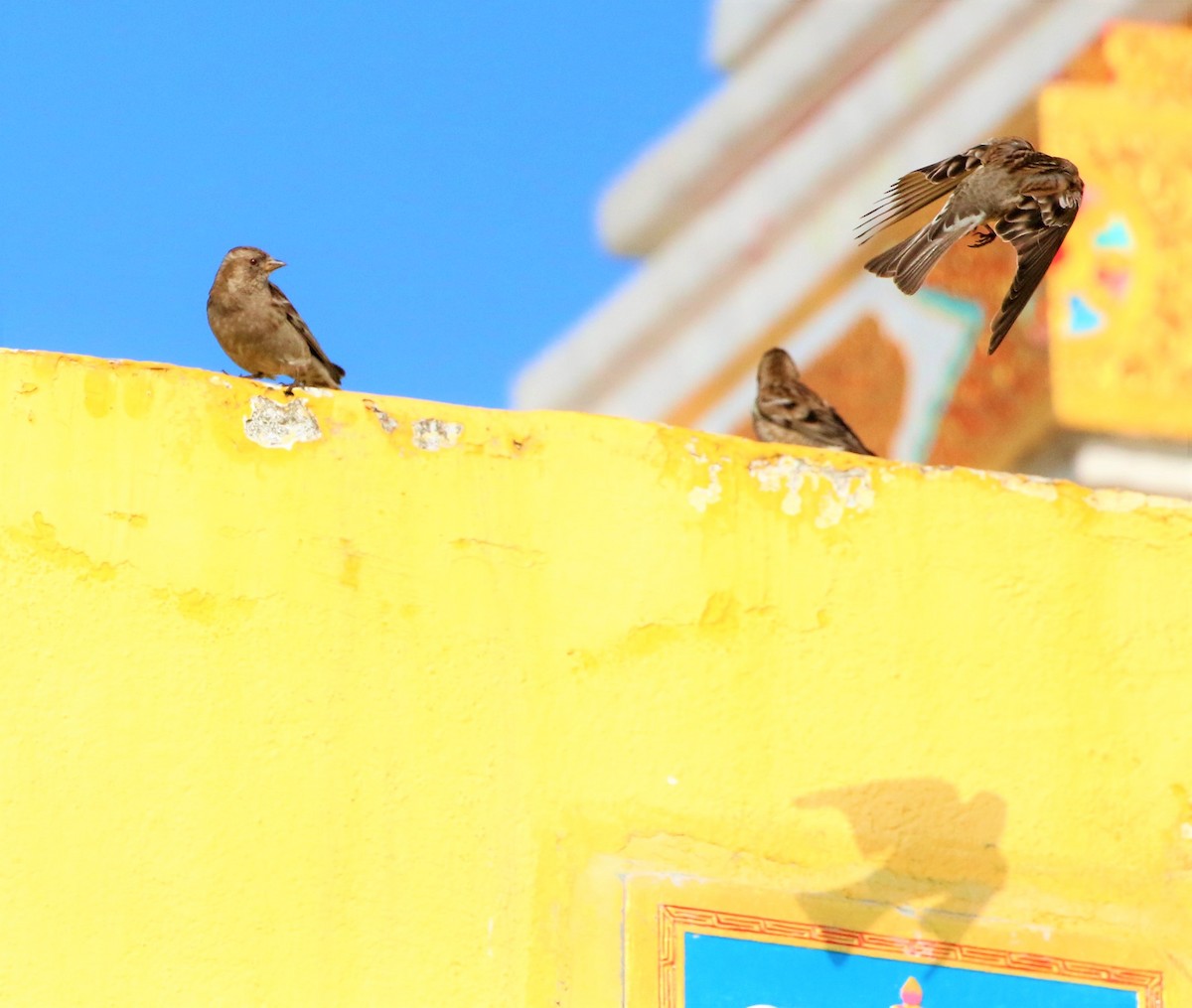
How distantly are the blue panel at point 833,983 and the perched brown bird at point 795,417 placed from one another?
370cm

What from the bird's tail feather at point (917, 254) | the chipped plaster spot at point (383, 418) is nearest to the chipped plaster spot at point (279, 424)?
the chipped plaster spot at point (383, 418)

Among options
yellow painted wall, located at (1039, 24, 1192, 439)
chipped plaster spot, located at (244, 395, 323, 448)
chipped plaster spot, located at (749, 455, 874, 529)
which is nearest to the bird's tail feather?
chipped plaster spot, located at (749, 455, 874, 529)

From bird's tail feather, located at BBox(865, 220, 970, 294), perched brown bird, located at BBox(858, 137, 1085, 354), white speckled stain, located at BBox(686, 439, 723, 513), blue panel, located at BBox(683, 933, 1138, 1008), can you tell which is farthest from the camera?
perched brown bird, located at BBox(858, 137, 1085, 354)

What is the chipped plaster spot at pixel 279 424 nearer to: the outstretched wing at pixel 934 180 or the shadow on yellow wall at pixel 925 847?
the shadow on yellow wall at pixel 925 847

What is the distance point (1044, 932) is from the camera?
7.45m

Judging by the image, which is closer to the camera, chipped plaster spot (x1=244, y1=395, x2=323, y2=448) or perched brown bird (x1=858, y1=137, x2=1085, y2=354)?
chipped plaster spot (x1=244, y1=395, x2=323, y2=448)

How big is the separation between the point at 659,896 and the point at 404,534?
1036 millimetres

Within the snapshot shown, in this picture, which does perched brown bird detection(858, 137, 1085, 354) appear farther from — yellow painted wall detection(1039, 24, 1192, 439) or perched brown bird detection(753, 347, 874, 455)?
yellow painted wall detection(1039, 24, 1192, 439)

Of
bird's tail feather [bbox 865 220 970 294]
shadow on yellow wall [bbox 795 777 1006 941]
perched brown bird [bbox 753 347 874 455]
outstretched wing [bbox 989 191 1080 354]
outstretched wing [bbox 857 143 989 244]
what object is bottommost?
shadow on yellow wall [bbox 795 777 1006 941]

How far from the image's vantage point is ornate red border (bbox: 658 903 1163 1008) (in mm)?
7148

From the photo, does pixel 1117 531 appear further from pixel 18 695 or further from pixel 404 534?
pixel 18 695

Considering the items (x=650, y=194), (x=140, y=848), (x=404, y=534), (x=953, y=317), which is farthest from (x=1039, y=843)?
(x=650, y=194)

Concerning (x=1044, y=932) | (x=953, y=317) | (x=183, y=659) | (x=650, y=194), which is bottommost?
(x=1044, y=932)

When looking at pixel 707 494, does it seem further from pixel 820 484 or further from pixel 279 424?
pixel 279 424
